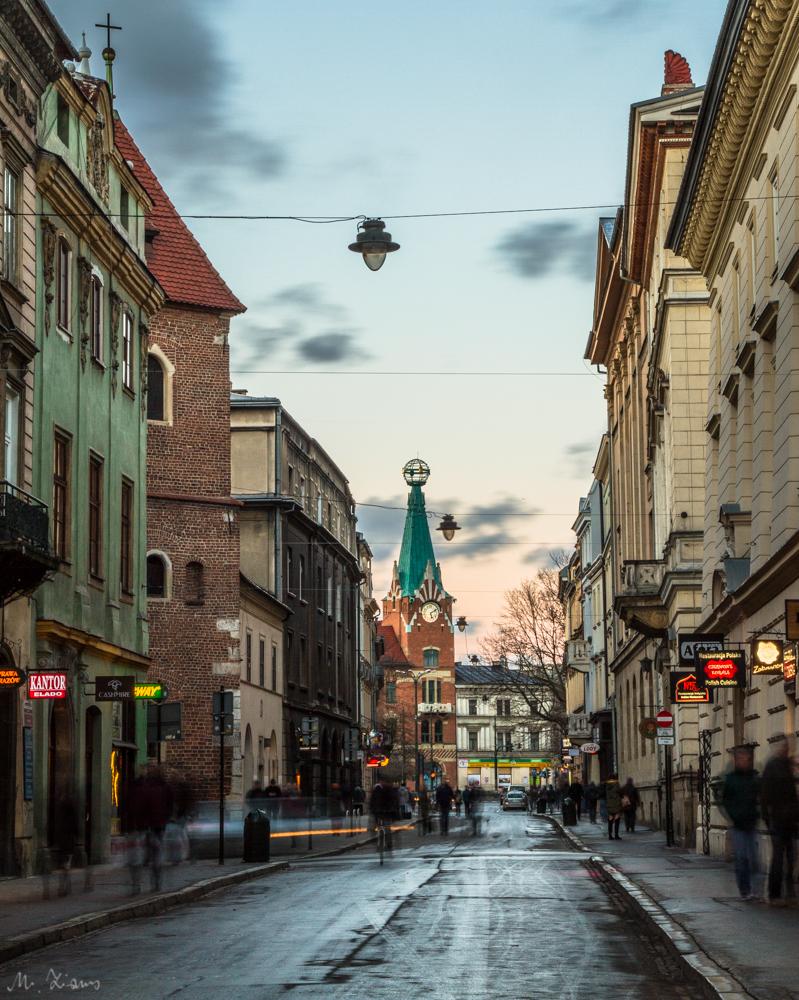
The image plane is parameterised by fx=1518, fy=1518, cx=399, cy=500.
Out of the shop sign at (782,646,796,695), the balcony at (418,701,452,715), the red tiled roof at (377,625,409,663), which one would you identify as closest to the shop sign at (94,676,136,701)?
the shop sign at (782,646,796,695)

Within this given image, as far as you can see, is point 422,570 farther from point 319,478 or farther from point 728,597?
point 728,597

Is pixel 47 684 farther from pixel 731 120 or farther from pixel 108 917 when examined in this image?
pixel 731 120

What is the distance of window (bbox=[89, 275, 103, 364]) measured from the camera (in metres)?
28.7

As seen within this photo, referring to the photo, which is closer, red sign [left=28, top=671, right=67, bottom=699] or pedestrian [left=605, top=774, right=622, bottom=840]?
red sign [left=28, top=671, right=67, bottom=699]

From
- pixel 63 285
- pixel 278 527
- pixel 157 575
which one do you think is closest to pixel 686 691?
pixel 63 285

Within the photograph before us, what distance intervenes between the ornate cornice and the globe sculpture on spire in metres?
121

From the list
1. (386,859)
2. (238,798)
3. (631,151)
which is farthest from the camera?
(238,798)

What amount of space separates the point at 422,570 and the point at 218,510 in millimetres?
117803

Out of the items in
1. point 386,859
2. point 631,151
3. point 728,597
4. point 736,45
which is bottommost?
point 386,859

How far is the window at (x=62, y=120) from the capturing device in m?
27.1

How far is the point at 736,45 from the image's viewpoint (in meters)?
22.3

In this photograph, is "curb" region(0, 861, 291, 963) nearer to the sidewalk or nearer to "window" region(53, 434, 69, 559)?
the sidewalk

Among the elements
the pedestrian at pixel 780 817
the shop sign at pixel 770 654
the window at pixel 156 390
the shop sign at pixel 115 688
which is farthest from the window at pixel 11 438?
the window at pixel 156 390

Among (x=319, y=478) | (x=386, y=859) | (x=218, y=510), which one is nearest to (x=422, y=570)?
(x=319, y=478)
